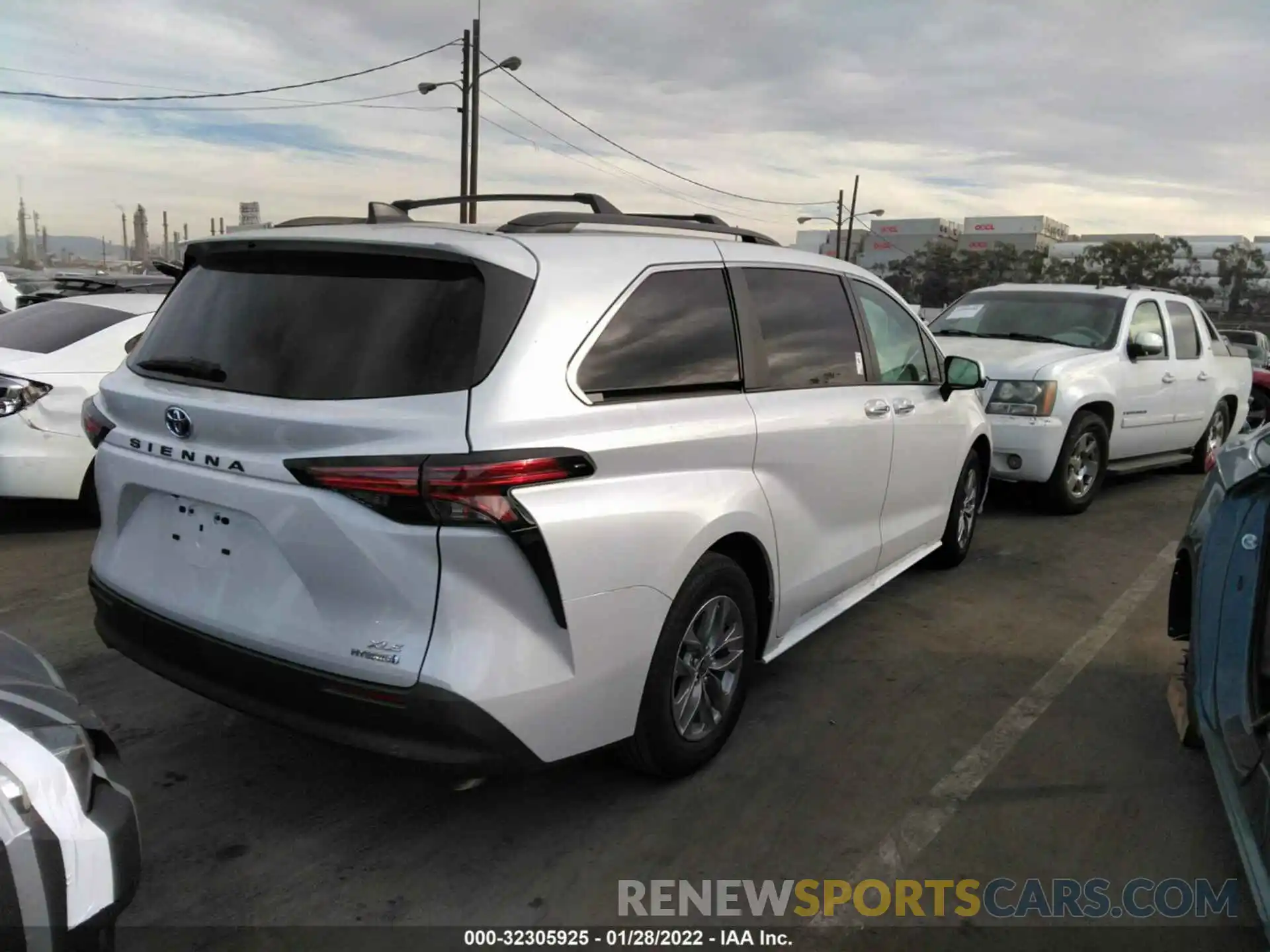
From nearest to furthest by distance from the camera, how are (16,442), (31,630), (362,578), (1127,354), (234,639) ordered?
(362,578), (234,639), (31,630), (16,442), (1127,354)

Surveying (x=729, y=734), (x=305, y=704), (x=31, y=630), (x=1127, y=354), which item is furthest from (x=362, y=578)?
(x=1127, y=354)

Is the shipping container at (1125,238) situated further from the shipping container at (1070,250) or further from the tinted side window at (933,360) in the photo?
the tinted side window at (933,360)

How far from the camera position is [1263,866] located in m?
2.33

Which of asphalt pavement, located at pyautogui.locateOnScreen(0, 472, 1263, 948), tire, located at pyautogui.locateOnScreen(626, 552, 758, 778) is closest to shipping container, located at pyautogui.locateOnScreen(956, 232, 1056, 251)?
asphalt pavement, located at pyautogui.locateOnScreen(0, 472, 1263, 948)

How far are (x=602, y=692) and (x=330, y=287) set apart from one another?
1.37 m

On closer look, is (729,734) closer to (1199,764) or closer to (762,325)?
(762,325)

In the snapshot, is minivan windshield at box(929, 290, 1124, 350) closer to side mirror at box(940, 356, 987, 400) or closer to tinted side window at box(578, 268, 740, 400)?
side mirror at box(940, 356, 987, 400)

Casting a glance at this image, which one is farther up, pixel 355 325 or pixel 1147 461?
pixel 355 325

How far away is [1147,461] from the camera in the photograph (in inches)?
328

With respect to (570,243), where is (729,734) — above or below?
below

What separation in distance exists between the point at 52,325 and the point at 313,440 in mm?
4906

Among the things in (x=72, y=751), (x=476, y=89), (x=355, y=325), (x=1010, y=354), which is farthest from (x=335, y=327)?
(x=476, y=89)

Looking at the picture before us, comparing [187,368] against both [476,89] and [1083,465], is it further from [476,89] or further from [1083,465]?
[476,89]

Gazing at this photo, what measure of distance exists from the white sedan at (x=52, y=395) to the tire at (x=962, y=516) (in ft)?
15.5
